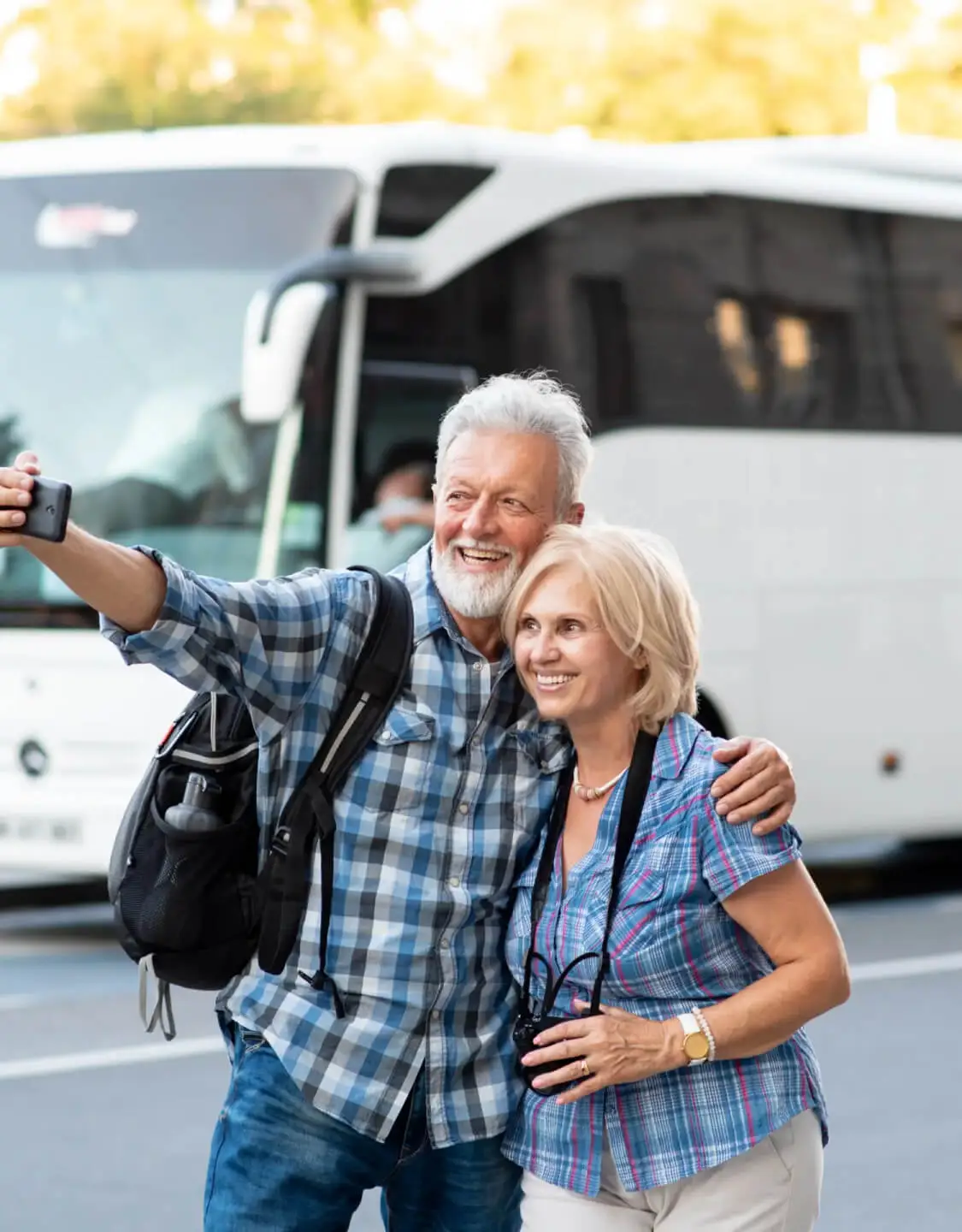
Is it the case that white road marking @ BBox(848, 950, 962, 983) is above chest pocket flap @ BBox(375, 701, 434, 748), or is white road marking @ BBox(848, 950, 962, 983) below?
below

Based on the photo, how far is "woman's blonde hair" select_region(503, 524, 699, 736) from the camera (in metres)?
3.60

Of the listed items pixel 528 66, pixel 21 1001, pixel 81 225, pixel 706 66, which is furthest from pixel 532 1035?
pixel 528 66

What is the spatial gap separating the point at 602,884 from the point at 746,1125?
395mm

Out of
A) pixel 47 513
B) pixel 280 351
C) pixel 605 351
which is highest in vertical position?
pixel 605 351

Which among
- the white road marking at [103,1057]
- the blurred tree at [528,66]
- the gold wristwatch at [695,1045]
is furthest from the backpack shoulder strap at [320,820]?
the blurred tree at [528,66]

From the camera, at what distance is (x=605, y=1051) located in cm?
342

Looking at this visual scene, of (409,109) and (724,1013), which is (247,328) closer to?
(724,1013)

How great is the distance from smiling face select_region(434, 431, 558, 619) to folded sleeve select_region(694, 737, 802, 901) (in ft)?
1.55

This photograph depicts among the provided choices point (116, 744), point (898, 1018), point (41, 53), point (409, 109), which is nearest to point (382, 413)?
point (116, 744)

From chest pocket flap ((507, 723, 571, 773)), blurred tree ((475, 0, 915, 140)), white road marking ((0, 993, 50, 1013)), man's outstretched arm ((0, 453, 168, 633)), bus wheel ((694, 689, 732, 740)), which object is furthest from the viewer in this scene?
blurred tree ((475, 0, 915, 140))

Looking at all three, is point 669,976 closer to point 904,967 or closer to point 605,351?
point 904,967

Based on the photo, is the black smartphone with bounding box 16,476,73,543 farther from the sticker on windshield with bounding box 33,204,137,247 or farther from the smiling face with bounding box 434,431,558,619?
the sticker on windshield with bounding box 33,204,137,247

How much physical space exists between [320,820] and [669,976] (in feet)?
1.79

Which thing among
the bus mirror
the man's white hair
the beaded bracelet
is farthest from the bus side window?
the beaded bracelet
